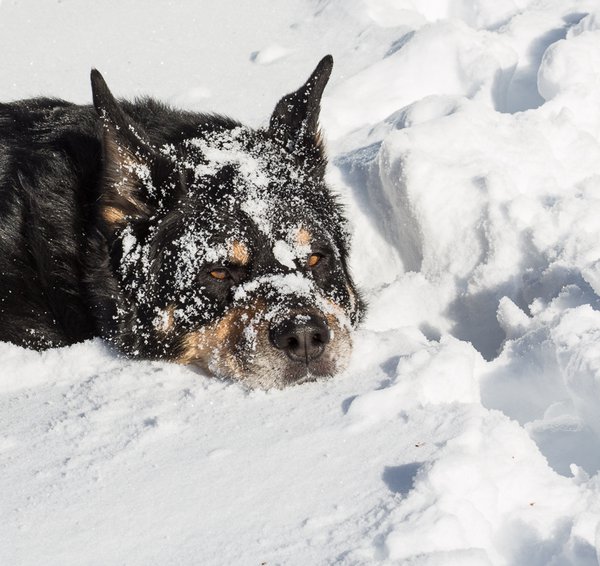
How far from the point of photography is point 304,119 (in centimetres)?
504

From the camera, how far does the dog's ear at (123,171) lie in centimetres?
443

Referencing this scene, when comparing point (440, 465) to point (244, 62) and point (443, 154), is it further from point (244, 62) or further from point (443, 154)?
point (244, 62)

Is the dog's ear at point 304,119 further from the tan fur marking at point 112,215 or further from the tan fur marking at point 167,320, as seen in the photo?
the tan fur marking at point 167,320

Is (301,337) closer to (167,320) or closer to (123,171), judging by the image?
(167,320)

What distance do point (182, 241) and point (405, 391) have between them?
4.29ft

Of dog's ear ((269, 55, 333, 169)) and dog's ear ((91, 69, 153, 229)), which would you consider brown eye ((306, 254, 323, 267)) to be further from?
dog's ear ((91, 69, 153, 229))

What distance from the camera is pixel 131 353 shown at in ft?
15.0

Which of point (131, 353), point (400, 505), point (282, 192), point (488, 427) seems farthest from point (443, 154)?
point (400, 505)

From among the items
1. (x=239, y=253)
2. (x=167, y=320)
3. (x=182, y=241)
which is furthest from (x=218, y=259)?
(x=167, y=320)

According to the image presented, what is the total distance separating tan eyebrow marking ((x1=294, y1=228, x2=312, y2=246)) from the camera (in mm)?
4466

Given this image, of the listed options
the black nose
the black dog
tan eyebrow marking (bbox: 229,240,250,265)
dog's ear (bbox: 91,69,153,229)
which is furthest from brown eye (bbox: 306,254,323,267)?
dog's ear (bbox: 91,69,153,229)

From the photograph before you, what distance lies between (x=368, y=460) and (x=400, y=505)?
363 mm

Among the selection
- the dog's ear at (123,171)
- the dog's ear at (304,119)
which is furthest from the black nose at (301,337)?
the dog's ear at (304,119)

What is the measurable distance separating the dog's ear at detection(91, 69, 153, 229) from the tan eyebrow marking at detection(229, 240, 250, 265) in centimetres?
49
